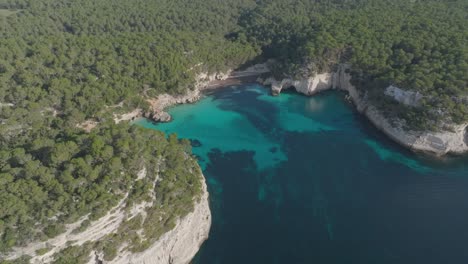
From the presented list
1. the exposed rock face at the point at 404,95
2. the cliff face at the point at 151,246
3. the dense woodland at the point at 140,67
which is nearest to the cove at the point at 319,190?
the cliff face at the point at 151,246

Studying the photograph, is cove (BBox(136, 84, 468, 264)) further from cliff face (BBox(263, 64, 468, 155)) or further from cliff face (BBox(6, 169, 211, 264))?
cliff face (BBox(6, 169, 211, 264))

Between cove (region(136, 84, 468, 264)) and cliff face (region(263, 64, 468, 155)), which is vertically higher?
cliff face (region(263, 64, 468, 155))

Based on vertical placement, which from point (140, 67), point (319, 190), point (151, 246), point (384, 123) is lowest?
point (151, 246)

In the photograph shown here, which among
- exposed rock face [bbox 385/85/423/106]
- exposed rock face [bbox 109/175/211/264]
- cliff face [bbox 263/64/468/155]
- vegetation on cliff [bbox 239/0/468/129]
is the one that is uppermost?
vegetation on cliff [bbox 239/0/468/129]

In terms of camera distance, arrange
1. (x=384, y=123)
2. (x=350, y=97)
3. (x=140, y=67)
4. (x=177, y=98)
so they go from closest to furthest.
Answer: (x=384, y=123) → (x=140, y=67) → (x=350, y=97) → (x=177, y=98)

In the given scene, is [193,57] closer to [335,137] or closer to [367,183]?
[335,137]

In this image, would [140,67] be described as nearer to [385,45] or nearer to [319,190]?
[319,190]

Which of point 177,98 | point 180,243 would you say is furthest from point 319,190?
point 177,98

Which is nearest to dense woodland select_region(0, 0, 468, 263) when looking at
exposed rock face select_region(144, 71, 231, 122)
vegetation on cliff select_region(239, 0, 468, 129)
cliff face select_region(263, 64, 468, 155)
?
vegetation on cliff select_region(239, 0, 468, 129)

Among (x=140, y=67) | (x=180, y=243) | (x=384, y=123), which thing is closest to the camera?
(x=180, y=243)
